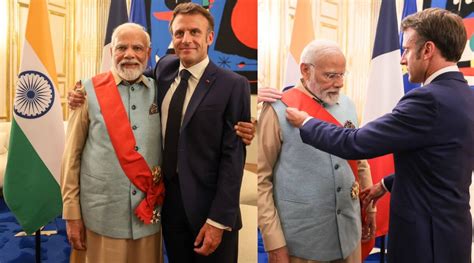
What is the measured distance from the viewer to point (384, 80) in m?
2.53

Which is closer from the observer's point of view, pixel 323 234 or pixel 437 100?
pixel 437 100

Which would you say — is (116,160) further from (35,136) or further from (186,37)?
(35,136)

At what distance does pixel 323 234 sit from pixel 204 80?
88 cm

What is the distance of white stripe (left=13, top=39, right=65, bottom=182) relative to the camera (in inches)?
100

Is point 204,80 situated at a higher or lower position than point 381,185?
higher

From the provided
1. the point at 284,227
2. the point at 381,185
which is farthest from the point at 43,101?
the point at 381,185

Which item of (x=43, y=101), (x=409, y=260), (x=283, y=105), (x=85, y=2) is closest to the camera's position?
(x=409, y=260)

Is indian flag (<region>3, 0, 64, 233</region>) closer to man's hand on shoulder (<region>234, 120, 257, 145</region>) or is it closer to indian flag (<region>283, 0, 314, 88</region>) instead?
man's hand on shoulder (<region>234, 120, 257, 145</region>)

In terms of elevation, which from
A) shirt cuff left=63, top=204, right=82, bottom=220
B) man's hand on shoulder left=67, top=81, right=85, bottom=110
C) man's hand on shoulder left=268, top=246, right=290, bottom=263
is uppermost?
man's hand on shoulder left=67, top=81, right=85, bottom=110

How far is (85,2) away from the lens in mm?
2744

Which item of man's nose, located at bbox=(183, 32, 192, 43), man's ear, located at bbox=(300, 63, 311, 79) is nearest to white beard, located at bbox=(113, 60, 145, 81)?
man's nose, located at bbox=(183, 32, 192, 43)

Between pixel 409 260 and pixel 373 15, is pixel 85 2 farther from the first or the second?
pixel 409 260

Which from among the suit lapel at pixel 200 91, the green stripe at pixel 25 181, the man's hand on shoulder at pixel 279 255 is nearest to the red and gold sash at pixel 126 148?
the suit lapel at pixel 200 91

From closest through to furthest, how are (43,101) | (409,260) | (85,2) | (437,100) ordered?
(437,100) → (409,260) → (43,101) → (85,2)
